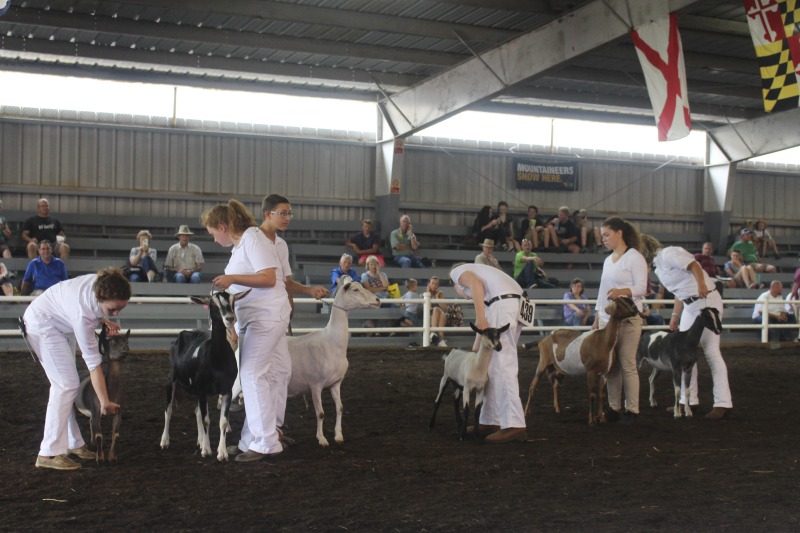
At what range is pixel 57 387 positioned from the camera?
5680mm

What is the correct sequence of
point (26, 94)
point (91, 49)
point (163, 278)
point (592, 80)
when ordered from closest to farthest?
point (163, 278), point (91, 49), point (26, 94), point (592, 80)

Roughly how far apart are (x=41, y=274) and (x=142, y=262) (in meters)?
2.12

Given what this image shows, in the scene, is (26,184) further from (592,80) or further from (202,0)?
(592,80)

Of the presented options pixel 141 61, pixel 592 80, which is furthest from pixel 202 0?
pixel 592 80

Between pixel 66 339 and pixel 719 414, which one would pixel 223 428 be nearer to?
pixel 66 339

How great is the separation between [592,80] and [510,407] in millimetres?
13394

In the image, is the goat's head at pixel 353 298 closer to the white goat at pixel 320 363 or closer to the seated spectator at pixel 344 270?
the white goat at pixel 320 363

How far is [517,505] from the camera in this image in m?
4.90

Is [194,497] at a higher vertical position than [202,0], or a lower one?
lower

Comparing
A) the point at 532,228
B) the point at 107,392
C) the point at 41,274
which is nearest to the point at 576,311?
the point at 532,228

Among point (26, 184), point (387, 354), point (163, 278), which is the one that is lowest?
point (387, 354)

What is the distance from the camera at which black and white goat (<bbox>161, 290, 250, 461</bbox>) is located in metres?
5.89

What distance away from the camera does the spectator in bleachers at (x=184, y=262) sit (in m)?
15.2

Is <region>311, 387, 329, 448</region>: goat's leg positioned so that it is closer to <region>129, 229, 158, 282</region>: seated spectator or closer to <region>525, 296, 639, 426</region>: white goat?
<region>525, 296, 639, 426</region>: white goat
